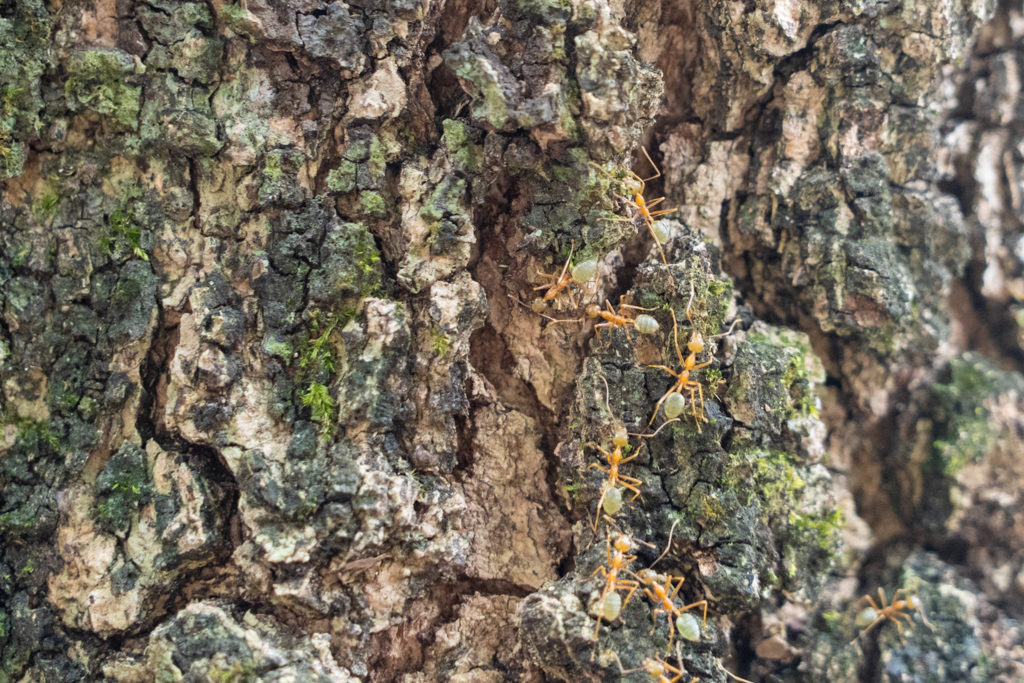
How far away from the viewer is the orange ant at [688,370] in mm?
2426

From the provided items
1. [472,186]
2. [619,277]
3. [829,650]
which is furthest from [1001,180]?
[472,186]

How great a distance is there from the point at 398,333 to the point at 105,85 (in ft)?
4.10

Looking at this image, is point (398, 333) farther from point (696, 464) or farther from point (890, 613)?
point (890, 613)

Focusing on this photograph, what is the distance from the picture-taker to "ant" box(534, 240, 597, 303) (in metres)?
2.34

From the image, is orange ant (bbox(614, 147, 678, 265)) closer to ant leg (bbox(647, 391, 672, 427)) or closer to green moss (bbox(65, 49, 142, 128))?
ant leg (bbox(647, 391, 672, 427))

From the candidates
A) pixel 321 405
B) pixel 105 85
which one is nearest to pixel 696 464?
pixel 321 405

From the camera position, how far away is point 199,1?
220 cm

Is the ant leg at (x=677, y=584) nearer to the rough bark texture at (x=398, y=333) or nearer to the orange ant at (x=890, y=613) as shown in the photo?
the rough bark texture at (x=398, y=333)

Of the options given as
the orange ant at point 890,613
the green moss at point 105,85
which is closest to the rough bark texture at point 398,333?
the green moss at point 105,85

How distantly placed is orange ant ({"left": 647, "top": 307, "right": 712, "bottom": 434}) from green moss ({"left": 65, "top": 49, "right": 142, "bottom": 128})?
1.99 meters

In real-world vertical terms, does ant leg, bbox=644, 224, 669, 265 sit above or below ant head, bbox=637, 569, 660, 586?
above

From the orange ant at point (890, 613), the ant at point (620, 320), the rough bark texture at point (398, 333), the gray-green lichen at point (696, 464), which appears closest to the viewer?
the rough bark texture at point (398, 333)

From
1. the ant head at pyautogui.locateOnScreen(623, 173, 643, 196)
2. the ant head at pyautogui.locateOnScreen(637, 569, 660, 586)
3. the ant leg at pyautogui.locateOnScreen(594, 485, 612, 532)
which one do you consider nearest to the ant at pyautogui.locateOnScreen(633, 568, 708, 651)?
the ant head at pyautogui.locateOnScreen(637, 569, 660, 586)

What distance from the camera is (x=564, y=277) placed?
2379 mm
